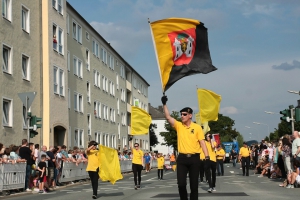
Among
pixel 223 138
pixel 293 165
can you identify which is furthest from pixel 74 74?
pixel 223 138

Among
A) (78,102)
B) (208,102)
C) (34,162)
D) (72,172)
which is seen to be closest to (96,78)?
(78,102)

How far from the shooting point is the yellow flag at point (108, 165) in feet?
58.2

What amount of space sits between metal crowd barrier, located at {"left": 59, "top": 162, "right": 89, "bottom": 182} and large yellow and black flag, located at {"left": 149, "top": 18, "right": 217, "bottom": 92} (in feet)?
44.0

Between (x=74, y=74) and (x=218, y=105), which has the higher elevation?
(x=74, y=74)

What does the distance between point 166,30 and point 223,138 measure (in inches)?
Result: 4963

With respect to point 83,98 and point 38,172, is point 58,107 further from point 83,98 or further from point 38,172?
point 38,172

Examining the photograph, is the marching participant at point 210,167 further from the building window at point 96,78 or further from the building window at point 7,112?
the building window at point 96,78

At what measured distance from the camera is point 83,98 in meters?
52.0

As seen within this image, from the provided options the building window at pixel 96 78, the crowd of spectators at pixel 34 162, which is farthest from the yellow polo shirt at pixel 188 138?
the building window at pixel 96 78

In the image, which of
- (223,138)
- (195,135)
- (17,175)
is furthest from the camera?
(223,138)

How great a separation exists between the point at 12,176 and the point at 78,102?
101 ft

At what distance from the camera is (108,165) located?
1812 centimetres

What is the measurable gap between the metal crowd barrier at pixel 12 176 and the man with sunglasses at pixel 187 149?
964cm

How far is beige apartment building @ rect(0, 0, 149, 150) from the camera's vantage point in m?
32.2
